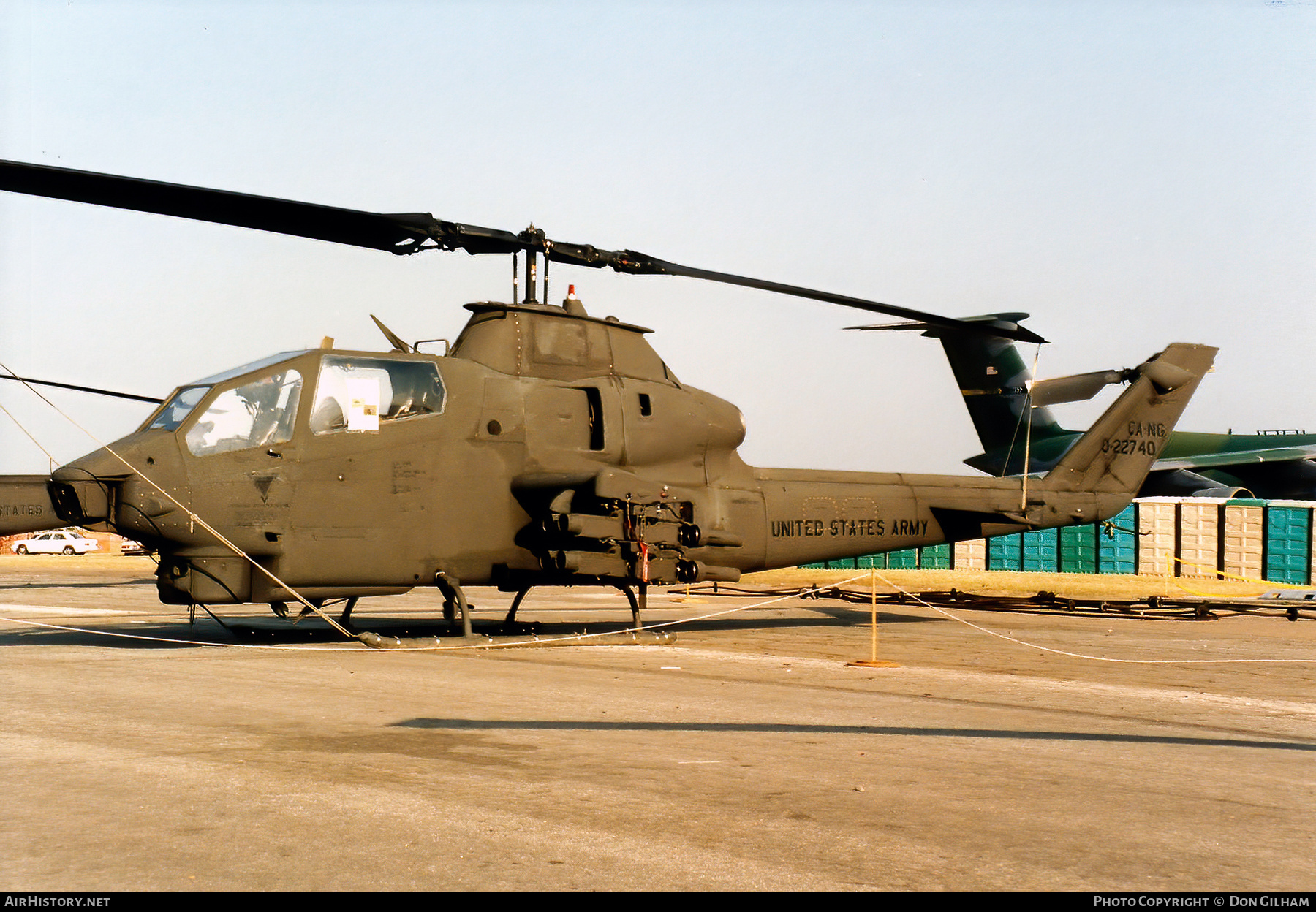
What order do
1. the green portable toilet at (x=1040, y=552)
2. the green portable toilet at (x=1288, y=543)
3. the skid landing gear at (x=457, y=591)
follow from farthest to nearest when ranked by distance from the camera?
1. the green portable toilet at (x=1040, y=552)
2. the green portable toilet at (x=1288, y=543)
3. the skid landing gear at (x=457, y=591)

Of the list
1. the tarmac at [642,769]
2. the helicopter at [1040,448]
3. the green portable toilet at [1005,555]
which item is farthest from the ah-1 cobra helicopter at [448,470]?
the helicopter at [1040,448]

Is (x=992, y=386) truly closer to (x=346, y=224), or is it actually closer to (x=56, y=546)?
(x=346, y=224)

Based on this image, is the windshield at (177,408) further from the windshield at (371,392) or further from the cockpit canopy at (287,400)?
the windshield at (371,392)

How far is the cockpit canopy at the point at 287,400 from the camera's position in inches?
480

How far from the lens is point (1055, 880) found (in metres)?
4.48

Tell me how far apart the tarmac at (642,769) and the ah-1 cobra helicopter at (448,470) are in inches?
46.3

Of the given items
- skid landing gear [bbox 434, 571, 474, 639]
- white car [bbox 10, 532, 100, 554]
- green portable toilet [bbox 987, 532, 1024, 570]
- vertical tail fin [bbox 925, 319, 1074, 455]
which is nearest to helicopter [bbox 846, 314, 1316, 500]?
vertical tail fin [bbox 925, 319, 1074, 455]

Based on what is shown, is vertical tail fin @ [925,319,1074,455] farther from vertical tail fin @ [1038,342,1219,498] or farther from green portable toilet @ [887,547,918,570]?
vertical tail fin @ [1038,342,1219,498]

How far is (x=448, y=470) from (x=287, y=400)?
201 cm

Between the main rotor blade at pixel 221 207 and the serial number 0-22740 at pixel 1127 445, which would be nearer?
the main rotor blade at pixel 221 207

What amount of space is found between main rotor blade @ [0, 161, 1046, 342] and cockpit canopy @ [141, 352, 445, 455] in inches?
67.3

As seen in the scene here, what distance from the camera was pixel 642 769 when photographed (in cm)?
658

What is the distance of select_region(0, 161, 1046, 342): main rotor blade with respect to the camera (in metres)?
9.18

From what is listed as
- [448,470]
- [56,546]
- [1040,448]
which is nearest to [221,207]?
[448,470]
